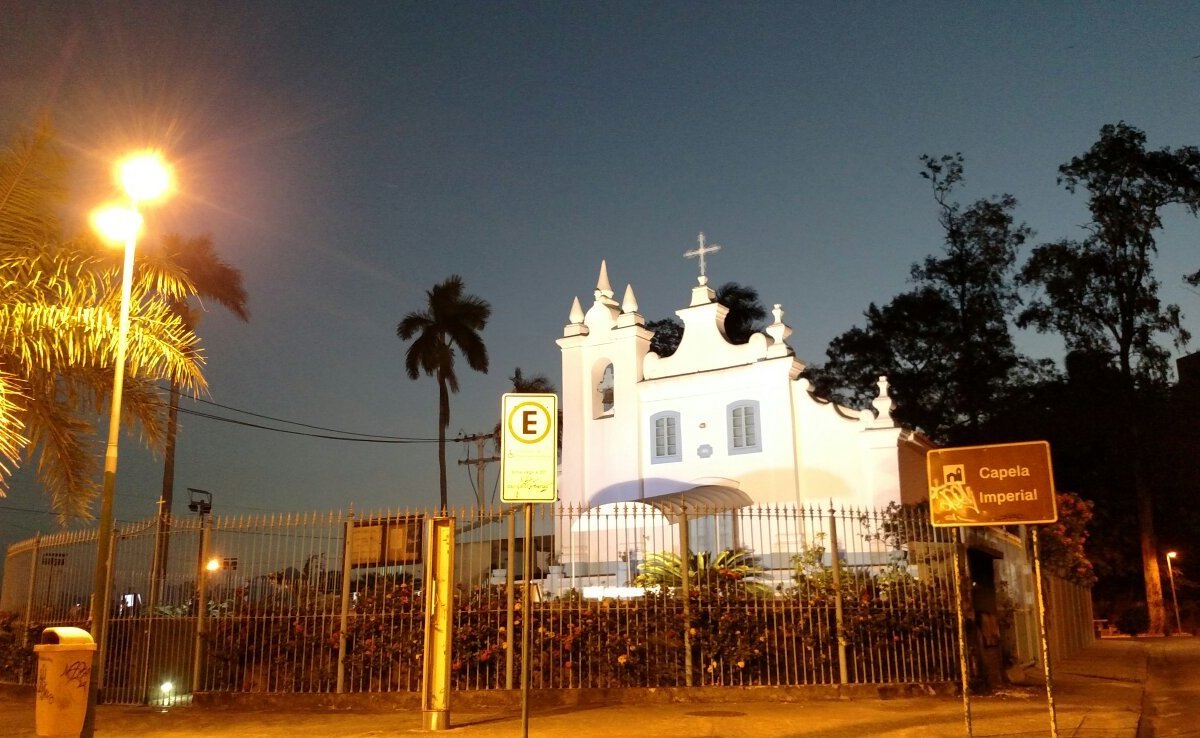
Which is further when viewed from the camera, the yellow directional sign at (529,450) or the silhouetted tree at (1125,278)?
the silhouetted tree at (1125,278)

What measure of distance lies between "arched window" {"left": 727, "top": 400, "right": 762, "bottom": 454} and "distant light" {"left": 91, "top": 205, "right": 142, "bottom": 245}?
18161mm

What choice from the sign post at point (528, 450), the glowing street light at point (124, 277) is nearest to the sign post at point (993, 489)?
the sign post at point (528, 450)

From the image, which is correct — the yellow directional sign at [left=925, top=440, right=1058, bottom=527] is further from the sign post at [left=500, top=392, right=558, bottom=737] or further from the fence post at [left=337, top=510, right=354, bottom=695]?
the fence post at [left=337, top=510, right=354, bottom=695]

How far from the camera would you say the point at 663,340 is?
4950 cm

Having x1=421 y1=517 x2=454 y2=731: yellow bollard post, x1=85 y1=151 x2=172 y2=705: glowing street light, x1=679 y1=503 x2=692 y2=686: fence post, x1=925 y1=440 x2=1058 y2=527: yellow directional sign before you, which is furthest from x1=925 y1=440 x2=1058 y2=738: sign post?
x1=85 y1=151 x2=172 y2=705: glowing street light

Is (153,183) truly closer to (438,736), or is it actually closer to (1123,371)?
(438,736)

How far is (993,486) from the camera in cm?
898

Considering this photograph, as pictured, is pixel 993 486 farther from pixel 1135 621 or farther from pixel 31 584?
pixel 1135 621

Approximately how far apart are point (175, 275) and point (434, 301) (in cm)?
2849

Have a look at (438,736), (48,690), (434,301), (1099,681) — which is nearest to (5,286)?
(48,690)

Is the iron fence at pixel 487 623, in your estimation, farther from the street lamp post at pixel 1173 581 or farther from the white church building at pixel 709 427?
the street lamp post at pixel 1173 581

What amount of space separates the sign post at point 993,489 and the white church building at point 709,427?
14.8m

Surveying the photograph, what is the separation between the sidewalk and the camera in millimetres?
10727

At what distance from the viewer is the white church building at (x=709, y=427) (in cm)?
2519
